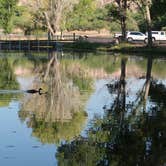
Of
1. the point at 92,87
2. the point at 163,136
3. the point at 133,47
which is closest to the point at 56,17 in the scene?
the point at 133,47

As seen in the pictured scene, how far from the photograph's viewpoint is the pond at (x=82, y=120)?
1447 centimetres

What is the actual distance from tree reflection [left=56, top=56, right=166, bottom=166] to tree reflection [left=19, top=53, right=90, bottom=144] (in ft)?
2.32

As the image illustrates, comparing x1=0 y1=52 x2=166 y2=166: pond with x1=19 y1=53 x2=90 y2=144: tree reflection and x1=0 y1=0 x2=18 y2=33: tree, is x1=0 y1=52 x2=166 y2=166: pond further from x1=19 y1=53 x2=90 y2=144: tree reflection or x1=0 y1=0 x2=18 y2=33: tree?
x1=0 y1=0 x2=18 y2=33: tree

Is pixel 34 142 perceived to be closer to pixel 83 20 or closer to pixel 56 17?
pixel 56 17

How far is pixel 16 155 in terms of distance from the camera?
1441 centimetres

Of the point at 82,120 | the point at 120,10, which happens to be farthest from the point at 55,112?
the point at 120,10

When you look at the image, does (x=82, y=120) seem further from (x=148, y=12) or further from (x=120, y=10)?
(x=120, y=10)

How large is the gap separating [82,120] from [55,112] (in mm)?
2003

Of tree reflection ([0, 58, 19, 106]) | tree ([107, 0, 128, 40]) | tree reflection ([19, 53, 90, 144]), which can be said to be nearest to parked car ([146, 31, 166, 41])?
tree ([107, 0, 128, 40])

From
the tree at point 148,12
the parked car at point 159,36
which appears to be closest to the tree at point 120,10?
the tree at point 148,12

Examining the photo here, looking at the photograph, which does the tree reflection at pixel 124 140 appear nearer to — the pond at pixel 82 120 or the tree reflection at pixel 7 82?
the pond at pixel 82 120

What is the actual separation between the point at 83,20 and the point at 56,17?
21404 millimetres

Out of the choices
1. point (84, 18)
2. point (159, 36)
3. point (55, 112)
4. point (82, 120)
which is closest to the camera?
point (82, 120)

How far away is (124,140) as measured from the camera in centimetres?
1627
